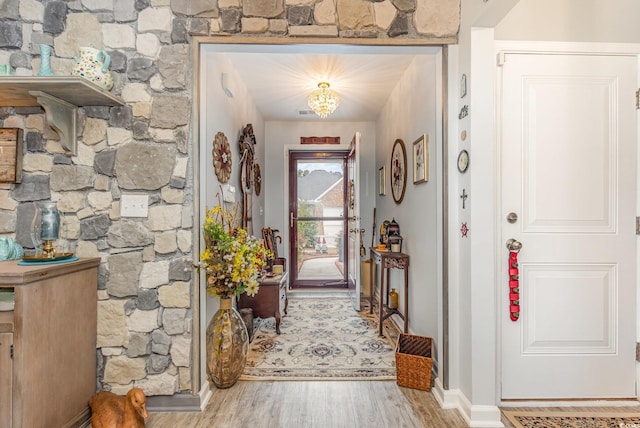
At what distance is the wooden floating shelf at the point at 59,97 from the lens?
63.6 inches

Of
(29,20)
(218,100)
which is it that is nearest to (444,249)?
(218,100)

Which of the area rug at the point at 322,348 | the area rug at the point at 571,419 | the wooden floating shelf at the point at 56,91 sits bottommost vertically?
the area rug at the point at 571,419

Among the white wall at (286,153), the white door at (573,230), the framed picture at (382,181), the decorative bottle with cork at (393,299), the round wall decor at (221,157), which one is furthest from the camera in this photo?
the white wall at (286,153)

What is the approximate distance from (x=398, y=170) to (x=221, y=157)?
70.6 inches

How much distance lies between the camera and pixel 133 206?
1.97 m

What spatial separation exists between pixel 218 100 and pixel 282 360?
83.8 inches

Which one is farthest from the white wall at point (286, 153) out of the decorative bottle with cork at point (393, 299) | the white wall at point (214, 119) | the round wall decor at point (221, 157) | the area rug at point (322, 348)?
the round wall decor at point (221, 157)

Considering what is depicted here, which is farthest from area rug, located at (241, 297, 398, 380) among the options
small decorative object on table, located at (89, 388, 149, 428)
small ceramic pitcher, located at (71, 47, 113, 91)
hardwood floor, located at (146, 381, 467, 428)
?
small ceramic pitcher, located at (71, 47, 113, 91)

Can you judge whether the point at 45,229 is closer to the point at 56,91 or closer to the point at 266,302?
the point at 56,91

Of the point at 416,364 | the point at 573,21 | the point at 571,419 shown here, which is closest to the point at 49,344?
the point at 416,364

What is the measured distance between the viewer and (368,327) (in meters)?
3.47

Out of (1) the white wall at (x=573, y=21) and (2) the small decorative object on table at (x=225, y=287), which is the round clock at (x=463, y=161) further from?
(2) the small decorative object on table at (x=225, y=287)

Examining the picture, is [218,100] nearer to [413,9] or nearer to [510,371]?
[413,9]

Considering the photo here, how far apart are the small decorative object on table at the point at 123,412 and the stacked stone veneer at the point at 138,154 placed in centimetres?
23
